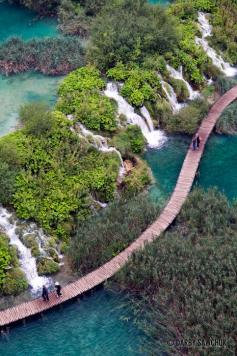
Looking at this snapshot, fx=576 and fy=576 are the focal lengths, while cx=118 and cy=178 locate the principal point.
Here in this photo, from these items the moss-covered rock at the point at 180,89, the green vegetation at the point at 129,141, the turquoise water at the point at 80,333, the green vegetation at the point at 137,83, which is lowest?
the turquoise water at the point at 80,333

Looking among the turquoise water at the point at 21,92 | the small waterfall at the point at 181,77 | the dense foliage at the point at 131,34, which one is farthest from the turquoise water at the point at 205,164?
the turquoise water at the point at 21,92

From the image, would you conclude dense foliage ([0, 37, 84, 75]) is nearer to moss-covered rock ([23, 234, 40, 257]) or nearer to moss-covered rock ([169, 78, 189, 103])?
moss-covered rock ([169, 78, 189, 103])

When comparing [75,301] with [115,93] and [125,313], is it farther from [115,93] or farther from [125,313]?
[115,93]

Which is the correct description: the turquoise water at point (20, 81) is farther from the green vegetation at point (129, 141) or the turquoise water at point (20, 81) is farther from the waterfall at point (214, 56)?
the waterfall at point (214, 56)

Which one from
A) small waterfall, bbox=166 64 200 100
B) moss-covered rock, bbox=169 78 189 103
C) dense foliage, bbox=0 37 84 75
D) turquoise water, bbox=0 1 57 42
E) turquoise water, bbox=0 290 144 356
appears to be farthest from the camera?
turquoise water, bbox=0 1 57 42

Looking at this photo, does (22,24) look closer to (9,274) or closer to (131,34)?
(131,34)

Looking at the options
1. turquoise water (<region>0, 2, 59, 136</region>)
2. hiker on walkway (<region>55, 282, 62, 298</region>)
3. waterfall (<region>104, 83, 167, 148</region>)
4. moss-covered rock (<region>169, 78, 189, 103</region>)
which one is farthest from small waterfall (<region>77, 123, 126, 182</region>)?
hiker on walkway (<region>55, 282, 62, 298</region>)

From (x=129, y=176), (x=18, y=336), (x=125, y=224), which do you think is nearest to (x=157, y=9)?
(x=129, y=176)
